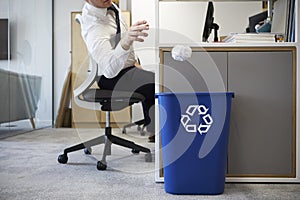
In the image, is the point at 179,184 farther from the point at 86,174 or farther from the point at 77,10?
the point at 77,10

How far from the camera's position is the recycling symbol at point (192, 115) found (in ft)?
5.06

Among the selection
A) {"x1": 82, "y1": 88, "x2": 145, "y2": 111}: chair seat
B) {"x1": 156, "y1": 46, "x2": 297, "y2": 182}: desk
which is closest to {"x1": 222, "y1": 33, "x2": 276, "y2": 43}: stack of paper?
{"x1": 156, "y1": 46, "x2": 297, "y2": 182}: desk

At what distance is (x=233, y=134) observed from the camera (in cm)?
175

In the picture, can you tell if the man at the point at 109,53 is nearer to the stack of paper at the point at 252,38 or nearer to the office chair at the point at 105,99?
the office chair at the point at 105,99

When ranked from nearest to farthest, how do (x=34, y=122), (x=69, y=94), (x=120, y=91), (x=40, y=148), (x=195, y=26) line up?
(x=120, y=91), (x=40, y=148), (x=195, y=26), (x=34, y=122), (x=69, y=94)

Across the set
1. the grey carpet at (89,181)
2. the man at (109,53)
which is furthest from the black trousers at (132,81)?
the grey carpet at (89,181)

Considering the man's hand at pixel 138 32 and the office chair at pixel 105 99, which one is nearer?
the man's hand at pixel 138 32

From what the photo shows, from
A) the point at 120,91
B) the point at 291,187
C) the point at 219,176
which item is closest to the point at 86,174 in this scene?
the point at 120,91

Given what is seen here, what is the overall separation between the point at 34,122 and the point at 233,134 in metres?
3.60

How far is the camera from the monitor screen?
404cm

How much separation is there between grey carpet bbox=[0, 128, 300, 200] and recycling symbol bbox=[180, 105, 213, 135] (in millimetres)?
271

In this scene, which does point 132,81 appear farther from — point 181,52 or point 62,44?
point 62,44

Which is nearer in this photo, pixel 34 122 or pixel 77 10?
pixel 34 122

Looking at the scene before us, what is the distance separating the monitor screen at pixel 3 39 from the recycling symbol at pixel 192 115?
302 centimetres
